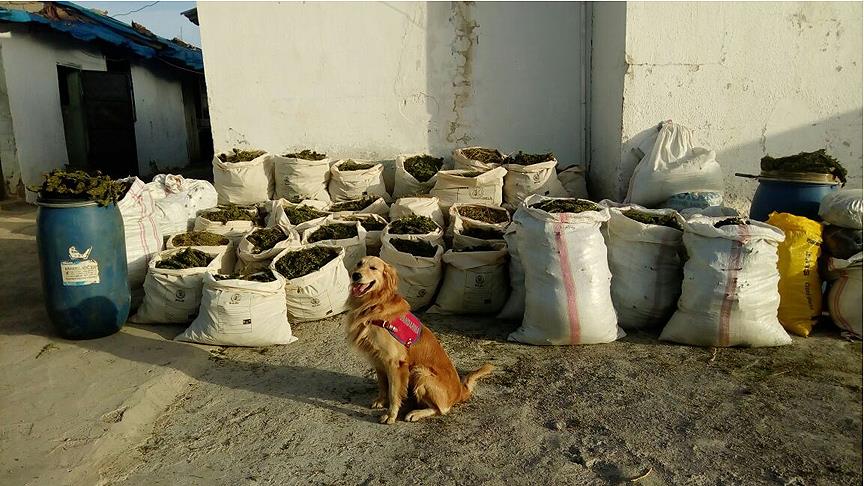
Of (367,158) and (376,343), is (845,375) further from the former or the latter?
(367,158)

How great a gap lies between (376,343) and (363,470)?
1.99 feet

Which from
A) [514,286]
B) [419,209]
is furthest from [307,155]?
[514,286]

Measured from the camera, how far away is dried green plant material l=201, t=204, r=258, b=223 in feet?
17.7

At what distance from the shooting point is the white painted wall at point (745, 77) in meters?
5.62

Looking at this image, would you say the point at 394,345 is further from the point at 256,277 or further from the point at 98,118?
the point at 98,118

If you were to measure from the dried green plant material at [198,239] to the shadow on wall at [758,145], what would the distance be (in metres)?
3.74

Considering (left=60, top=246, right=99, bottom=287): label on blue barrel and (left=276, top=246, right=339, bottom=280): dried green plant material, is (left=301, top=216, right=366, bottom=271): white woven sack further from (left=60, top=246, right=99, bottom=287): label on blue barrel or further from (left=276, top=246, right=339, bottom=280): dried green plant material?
(left=60, top=246, right=99, bottom=287): label on blue barrel

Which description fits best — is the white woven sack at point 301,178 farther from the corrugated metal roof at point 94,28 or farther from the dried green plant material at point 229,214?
the corrugated metal roof at point 94,28

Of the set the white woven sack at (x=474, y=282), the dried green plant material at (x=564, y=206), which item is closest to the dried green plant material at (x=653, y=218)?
the dried green plant material at (x=564, y=206)

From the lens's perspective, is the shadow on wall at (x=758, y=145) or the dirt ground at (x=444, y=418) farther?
the shadow on wall at (x=758, y=145)

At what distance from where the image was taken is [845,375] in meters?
3.48

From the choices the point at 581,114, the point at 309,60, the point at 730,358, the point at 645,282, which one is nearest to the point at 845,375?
the point at 730,358

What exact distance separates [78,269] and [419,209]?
8.71ft

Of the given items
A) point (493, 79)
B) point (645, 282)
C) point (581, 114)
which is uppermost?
point (493, 79)
